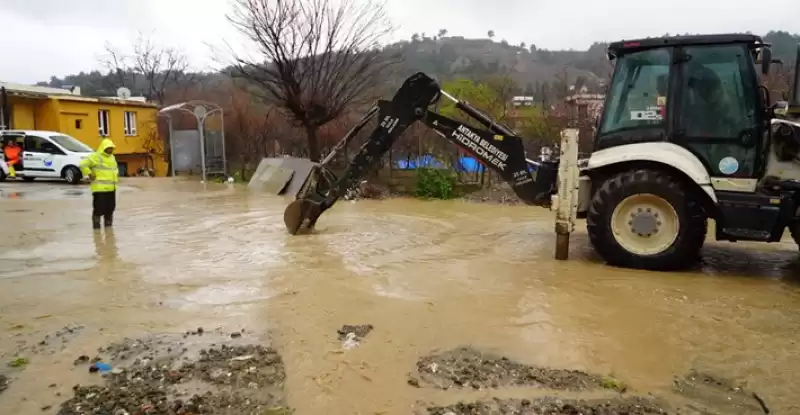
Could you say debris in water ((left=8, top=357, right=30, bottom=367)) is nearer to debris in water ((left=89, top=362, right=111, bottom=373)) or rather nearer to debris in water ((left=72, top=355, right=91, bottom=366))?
debris in water ((left=72, top=355, right=91, bottom=366))

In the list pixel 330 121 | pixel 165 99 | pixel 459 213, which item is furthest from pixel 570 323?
pixel 165 99

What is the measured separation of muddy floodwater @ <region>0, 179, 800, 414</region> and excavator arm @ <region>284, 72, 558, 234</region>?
0.86m

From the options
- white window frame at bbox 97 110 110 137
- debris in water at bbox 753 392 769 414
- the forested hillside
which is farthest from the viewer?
the forested hillside

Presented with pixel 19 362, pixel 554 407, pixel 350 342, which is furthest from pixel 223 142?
pixel 554 407

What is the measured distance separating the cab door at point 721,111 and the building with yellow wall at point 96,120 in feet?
79.8

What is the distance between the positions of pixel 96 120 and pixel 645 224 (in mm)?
25229

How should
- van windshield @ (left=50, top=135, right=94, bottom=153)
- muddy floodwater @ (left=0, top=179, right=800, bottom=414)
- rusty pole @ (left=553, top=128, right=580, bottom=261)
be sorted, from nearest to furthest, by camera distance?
muddy floodwater @ (left=0, top=179, right=800, bottom=414)
rusty pole @ (left=553, top=128, right=580, bottom=261)
van windshield @ (left=50, top=135, right=94, bottom=153)

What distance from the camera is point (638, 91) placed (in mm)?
7117

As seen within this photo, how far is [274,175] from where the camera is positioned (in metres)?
16.8

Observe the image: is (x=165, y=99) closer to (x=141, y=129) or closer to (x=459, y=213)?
(x=141, y=129)

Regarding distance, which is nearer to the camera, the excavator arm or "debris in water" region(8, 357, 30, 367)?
"debris in water" region(8, 357, 30, 367)

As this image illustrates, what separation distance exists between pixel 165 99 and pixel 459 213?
1322 inches

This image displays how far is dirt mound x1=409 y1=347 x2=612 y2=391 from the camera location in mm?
3938

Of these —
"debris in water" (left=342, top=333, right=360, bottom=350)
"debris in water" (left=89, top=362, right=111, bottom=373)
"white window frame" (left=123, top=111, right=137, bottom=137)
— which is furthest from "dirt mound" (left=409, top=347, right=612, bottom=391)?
"white window frame" (left=123, top=111, right=137, bottom=137)
